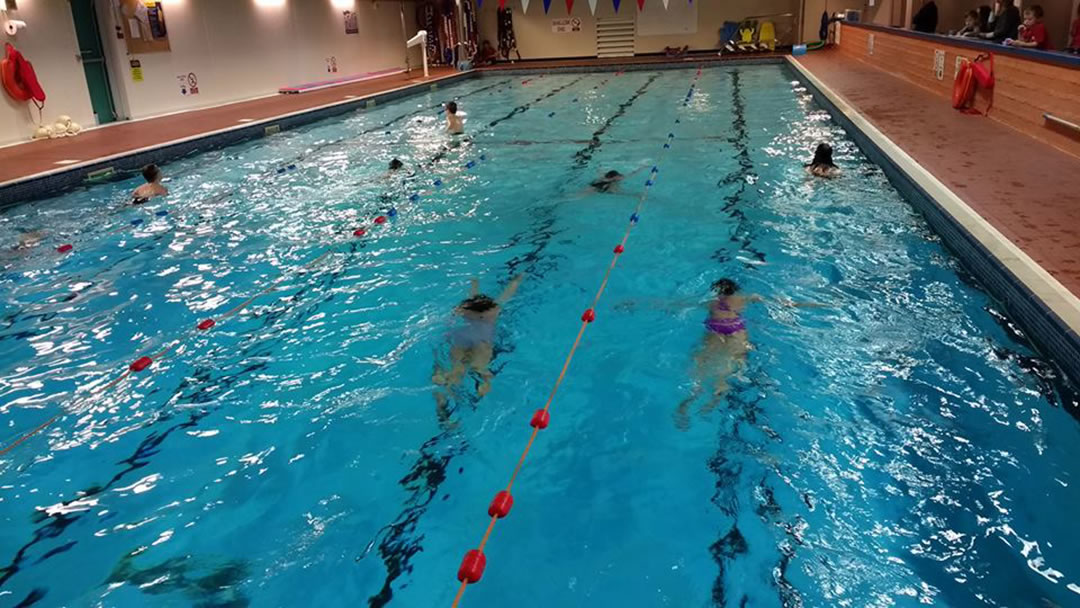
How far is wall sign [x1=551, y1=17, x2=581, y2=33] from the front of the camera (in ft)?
74.4

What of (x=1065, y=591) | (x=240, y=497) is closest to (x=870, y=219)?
(x=1065, y=591)

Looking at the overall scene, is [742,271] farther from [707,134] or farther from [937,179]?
[707,134]

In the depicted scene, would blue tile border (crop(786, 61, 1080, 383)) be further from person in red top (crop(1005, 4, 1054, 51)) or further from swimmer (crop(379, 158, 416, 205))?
swimmer (crop(379, 158, 416, 205))

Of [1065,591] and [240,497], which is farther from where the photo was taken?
[240,497]

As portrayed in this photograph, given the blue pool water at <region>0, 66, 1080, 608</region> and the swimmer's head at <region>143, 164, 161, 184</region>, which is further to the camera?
the swimmer's head at <region>143, 164, 161, 184</region>

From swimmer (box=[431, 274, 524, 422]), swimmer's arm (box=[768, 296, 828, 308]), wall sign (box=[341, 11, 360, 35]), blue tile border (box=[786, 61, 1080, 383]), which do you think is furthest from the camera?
wall sign (box=[341, 11, 360, 35])

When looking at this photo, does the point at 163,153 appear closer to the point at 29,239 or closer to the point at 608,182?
the point at 29,239

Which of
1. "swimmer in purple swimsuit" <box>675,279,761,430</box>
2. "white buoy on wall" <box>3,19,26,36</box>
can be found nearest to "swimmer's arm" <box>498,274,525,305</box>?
"swimmer in purple swimsuit" <box>675,279,761,430</box>

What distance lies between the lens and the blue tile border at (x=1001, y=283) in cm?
331

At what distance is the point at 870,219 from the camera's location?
599cm

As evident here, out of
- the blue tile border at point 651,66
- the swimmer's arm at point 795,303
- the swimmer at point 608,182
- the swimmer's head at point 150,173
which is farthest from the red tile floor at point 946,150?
the blue tile border at point 651,66

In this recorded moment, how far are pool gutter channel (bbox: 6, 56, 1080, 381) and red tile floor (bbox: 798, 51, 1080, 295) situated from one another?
10cm

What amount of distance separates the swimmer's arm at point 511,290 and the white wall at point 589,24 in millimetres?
18862

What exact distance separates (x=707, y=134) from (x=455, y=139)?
355cm
